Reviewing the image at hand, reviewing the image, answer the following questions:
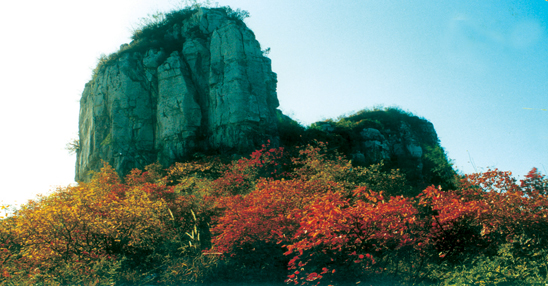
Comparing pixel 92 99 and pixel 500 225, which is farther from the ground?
pixel 92 99

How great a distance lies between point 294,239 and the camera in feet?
25.4

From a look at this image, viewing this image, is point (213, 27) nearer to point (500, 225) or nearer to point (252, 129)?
point (252, 129)

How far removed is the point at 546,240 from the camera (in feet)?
22.0

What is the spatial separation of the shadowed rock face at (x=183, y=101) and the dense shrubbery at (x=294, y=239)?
34.5ft

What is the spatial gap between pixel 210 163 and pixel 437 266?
13198 mm

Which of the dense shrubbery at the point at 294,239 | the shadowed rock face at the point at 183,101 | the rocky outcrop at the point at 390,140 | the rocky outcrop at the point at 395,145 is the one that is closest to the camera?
the dense shrubbery at the point at 294,239

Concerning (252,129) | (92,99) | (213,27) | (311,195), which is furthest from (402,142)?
(92,99)

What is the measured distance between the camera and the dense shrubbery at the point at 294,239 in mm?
6688

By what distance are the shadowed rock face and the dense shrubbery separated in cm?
1051

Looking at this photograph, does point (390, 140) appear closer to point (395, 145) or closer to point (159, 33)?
point (395, 145)

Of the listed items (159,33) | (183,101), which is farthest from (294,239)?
(159,33)

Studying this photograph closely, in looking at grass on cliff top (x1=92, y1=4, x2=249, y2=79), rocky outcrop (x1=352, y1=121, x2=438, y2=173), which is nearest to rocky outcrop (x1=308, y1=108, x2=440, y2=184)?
rocky outcrop (x1=352, y1=121, x2=438, y2=173)

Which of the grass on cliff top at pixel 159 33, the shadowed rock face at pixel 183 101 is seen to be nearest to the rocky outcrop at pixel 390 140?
the shadowed rock face at pixel 183 101

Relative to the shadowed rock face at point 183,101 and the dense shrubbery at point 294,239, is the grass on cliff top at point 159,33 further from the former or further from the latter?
the dense shrubbery at point 294,239
